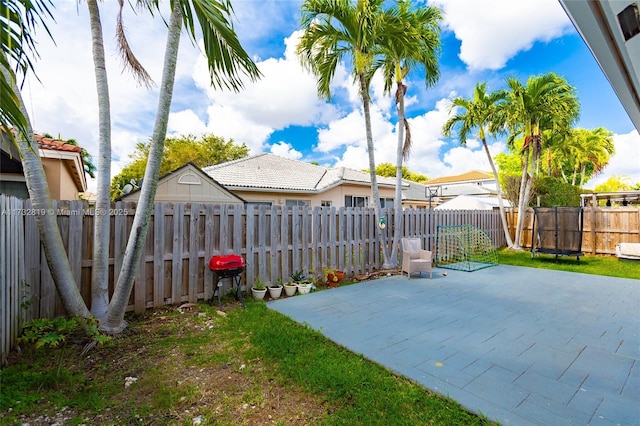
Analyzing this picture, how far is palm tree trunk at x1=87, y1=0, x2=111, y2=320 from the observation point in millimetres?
3527

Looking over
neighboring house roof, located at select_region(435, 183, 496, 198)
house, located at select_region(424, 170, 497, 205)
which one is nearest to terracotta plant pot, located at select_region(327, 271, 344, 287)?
house, located at select_region(424, 170, 497, 205)

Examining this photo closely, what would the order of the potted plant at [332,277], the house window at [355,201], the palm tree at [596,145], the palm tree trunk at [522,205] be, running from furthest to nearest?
the palm tree at [596,145]
the house window at [355,201]
the palm tree trunk at [522,205]
the potted plant at [332,277]

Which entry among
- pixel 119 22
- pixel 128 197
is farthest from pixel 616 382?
pixel 128 197

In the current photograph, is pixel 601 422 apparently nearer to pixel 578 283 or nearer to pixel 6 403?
pixel 6 403

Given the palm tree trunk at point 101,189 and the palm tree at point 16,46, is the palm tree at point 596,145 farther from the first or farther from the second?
the palm tree at point 16,46

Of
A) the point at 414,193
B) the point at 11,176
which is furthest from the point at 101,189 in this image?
the point at 414,193

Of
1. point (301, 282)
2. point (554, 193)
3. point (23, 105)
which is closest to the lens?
point (23, 105)

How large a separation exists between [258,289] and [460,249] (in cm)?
719

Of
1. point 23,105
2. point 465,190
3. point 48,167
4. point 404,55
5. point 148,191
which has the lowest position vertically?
point 148,191

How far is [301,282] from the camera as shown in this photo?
234 inches

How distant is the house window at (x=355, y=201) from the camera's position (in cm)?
1523

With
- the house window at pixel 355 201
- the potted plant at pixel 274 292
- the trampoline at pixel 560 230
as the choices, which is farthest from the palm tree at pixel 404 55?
the house window at pixel 355 201

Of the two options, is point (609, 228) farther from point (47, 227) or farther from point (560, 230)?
point (47, 227)

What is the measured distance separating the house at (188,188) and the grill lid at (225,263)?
17.5 feet
